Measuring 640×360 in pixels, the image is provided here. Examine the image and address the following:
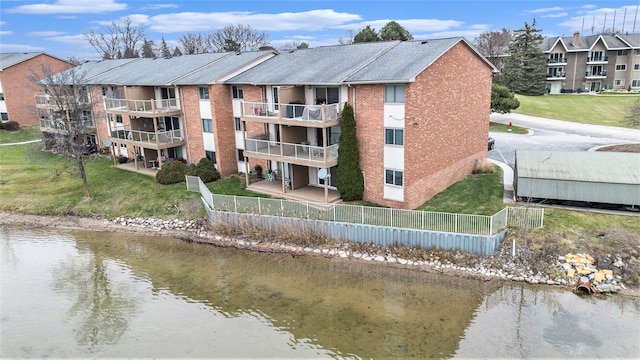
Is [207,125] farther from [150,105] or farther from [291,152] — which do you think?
[291,152]

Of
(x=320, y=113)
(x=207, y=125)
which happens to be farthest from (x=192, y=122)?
(x=320, y=113)

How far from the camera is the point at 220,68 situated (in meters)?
33.6

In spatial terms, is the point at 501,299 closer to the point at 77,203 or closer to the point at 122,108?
the point at 77,203

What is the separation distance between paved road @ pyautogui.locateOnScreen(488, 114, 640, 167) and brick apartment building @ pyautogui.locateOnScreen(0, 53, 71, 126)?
52.7m

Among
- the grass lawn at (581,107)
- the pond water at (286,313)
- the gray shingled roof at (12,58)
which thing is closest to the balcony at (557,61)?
the grass lawn at (581,107)

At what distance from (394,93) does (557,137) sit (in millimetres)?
24761

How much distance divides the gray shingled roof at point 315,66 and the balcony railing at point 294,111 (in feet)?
4.83

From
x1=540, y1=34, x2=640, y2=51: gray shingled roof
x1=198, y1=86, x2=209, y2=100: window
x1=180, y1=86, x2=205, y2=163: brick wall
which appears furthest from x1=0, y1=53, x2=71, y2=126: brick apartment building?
x1=540, y1=34, x2=640, y2=51: gray shingled roof

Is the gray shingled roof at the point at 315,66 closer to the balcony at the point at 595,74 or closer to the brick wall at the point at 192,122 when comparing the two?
the brick wall at the point at 192,122

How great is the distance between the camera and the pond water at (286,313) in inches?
→ 645

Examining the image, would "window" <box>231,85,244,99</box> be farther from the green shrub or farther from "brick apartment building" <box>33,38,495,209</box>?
the green shrub

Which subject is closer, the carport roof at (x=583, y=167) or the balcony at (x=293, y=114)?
the carport roof at (x=583, y=167)

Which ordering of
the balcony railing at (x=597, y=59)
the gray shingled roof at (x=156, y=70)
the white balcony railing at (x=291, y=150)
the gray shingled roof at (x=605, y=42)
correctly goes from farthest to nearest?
the balcony railing at (x=597, y=59)
the gray shingled roof at (x=605, y=42)
the gray shingled roof at (x=156, y=70)
the white balcony railing at (x=291, y=150)

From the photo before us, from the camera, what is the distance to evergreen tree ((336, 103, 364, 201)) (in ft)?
82.0
